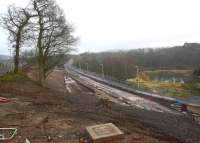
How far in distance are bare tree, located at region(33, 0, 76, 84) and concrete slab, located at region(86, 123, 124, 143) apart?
2724 cm

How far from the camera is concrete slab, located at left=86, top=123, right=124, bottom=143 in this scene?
11023 millimetres

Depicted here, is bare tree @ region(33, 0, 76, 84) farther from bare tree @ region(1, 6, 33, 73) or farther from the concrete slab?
→ the concrete slab

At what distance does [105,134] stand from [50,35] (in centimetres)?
2900

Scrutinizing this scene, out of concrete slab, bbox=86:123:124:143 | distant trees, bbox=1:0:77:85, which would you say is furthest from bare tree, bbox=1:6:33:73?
concrete slab, bbox=86:123:124:143

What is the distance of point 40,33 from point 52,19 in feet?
7.69

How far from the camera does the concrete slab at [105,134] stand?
36.2ft

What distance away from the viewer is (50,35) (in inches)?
1524

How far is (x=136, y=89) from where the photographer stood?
2287 inches

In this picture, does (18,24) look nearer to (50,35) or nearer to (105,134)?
(50,35)

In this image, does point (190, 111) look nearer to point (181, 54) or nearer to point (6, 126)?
point (6, 126)

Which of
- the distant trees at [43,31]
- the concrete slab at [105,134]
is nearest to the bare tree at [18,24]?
the distant trees at [43,31]

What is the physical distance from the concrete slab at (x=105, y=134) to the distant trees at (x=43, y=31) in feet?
88.1

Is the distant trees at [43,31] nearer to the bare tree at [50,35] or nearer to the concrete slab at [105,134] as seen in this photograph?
the bare tree at [50,35]

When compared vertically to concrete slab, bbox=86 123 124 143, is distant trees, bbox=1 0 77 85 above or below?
above
